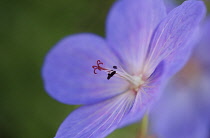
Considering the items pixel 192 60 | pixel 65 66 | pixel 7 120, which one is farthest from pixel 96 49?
pixel 7 120

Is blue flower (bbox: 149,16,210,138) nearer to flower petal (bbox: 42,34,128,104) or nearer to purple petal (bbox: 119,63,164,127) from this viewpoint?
flower petal (bbox: 42,34,128,104)

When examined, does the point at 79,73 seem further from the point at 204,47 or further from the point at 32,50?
the point at 32,50

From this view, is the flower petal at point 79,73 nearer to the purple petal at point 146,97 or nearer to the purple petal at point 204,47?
the purple petal at point 146,97

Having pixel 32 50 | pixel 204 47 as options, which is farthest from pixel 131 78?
pixel 32 50

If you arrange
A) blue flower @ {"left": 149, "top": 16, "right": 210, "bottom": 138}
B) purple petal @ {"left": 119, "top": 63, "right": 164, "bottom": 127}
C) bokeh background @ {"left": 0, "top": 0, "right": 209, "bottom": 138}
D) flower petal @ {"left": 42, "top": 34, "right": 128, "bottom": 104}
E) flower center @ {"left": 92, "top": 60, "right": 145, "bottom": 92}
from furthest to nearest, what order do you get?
1. bokeh background @ {"left": 0, "top": 0, "right": 209, "bottom": 138}
2. blue flower @ {"left": 149, "top": 16, "right": 210, "bottom": 138}
3. flower petal @ {"left": 42, "top": 34, "right": 128, "bottom": 104}
4. flower center @ {"left": 92, "top": 60, "right": 145, "bottom": 92}
5. purple petal @ {"left": 119, "top": 63, "right": 164, "bottom": 127}

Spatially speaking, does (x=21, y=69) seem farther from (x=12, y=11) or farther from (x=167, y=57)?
(x=167, y=57)

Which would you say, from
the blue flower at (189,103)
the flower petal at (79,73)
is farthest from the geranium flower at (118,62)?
the blue flower at (189,103)

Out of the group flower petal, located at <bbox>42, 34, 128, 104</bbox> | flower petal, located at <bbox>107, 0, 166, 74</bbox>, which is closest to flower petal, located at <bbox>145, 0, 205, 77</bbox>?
flower petal, located at <bbox>107, 0, 166, 74</bbox>

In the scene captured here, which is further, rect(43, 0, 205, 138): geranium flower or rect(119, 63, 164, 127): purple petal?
rect(43, 0, 205, 138): geranium flower
